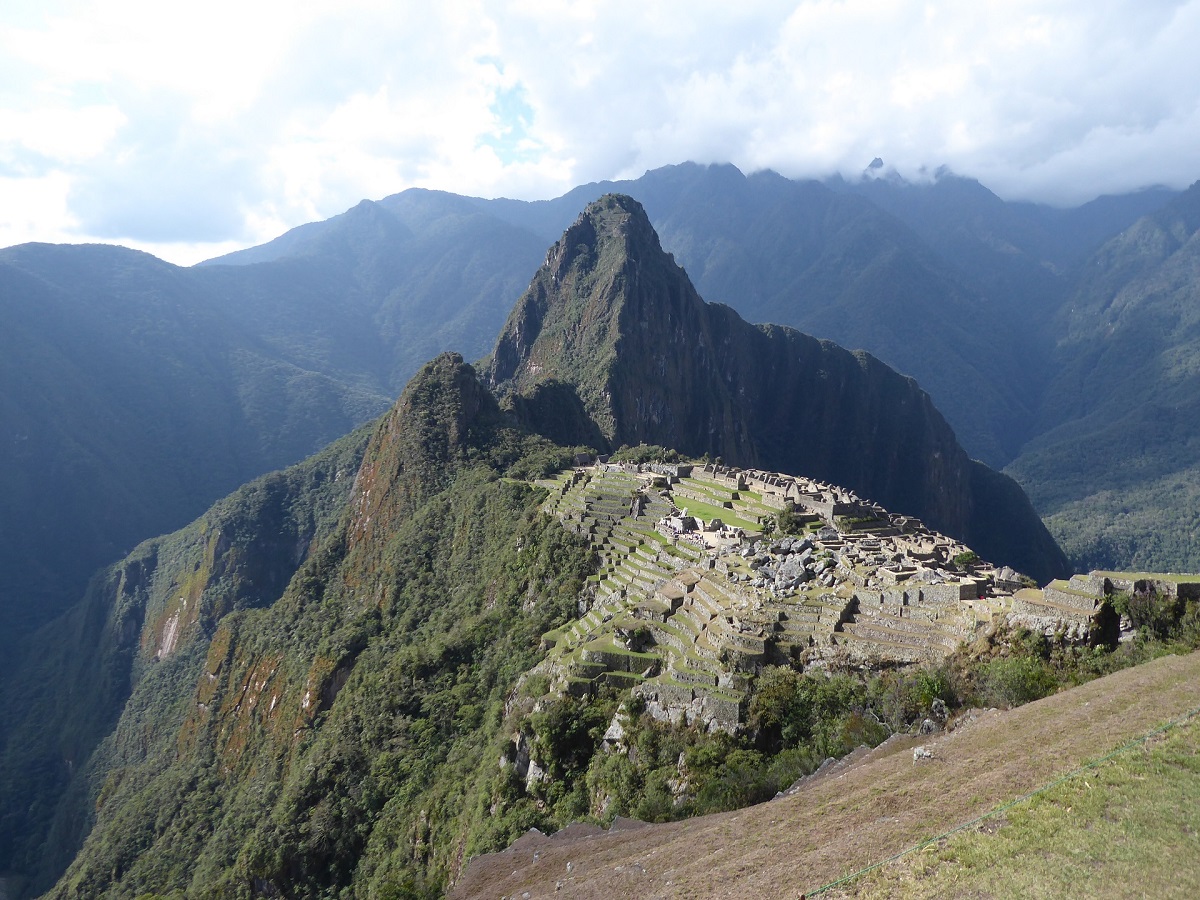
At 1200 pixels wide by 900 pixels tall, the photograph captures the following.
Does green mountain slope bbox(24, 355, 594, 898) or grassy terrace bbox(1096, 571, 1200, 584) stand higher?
grassy terrace bbox(1096, 571, 1200, 584)

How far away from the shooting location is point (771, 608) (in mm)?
28391

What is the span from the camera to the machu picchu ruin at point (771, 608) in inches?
947

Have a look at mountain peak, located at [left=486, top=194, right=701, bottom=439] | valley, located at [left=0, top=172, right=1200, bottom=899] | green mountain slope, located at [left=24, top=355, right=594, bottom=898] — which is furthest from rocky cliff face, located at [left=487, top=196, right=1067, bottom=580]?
green mountain slope, located at [left=24, top=355, right=594, bottom=898]

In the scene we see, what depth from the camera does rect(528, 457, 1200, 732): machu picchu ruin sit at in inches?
947

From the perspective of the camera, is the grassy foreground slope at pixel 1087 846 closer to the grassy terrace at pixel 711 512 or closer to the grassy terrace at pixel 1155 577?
the grassy terrace at pixel 1155 577

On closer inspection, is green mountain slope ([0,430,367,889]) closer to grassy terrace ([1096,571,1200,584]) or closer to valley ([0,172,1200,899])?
valley ([0,172,1200,899])

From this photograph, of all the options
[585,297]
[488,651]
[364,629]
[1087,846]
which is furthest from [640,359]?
[1087,846]

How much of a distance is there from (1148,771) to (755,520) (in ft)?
130

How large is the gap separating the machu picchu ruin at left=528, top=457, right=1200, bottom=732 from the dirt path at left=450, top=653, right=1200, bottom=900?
17.2ft

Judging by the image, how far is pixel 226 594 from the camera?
113m

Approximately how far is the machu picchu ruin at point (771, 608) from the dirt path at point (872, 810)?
5.25 metres

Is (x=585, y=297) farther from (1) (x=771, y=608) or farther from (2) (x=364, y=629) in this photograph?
(1) (x=771, y=608)

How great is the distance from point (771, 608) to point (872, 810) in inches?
538

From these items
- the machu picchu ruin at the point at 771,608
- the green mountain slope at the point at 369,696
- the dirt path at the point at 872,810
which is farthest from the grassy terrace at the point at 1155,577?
the green mountain slope at the point at 369,696
